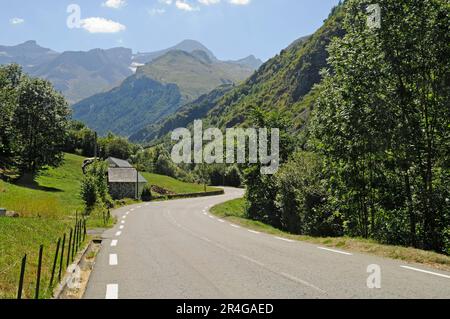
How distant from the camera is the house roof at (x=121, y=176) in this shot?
70425 mm

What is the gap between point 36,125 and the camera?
56562 mm

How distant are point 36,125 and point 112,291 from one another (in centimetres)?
5440

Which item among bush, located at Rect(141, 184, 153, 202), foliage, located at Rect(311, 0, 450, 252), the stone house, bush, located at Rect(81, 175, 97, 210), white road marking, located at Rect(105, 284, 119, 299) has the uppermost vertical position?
foliage, located at Rect(311, 0, 450, 252)

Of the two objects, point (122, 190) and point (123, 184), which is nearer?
point (122, 190)

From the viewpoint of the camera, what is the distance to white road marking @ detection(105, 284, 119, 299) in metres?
7.52

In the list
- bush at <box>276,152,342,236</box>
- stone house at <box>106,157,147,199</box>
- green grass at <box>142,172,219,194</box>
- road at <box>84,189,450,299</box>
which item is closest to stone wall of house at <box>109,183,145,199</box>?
stone house at <box>106,157,147,199</box>

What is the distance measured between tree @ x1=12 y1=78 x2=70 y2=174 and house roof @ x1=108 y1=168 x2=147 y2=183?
13.6 m

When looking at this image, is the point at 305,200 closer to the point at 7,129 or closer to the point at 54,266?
the point at 54,266

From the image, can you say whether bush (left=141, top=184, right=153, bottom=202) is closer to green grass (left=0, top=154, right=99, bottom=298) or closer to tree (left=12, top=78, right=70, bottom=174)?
tree (left=12, top=78, right=70, bottom=174)

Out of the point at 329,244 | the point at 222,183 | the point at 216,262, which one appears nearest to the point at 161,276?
the point at 216,262

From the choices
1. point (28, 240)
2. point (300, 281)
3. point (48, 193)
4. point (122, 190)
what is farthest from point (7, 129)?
point (300, 281)
